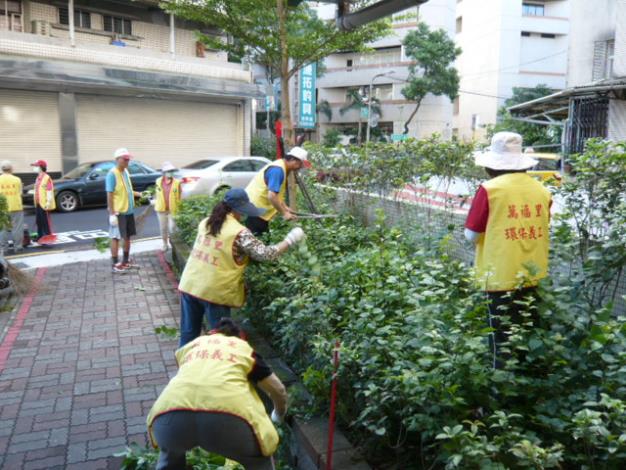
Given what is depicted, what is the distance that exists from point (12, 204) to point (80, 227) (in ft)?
11.1

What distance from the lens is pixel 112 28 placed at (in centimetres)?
2264

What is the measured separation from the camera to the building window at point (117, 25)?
22.5 meters

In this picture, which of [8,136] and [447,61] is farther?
[447,61]

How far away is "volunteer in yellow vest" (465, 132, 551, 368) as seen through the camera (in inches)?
129

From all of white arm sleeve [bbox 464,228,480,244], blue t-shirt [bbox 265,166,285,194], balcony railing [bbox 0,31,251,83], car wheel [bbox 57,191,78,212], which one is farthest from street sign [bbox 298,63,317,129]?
white arm sleeve [bbox 464,228,480,244]

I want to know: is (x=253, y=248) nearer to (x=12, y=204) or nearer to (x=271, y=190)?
(x=271, y=190)

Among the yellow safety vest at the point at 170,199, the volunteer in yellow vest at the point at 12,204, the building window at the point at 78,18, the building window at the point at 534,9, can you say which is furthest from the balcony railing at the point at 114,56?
the building window at the point at 534,9

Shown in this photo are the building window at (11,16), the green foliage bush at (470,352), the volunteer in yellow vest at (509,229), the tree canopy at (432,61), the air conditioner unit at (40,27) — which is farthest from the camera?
the tree canopy at (432,61)

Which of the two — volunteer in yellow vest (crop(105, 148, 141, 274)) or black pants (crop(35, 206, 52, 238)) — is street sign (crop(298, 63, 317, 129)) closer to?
black pants (crop(35, 206, 52, 238))

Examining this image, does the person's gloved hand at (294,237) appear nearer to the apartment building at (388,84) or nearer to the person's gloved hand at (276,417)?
the person's gloved hand at (276,417)

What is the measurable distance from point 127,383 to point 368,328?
2.63 m

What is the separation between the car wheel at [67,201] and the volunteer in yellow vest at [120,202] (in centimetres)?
813

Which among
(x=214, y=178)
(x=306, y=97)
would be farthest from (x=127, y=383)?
(x=306, y=97)

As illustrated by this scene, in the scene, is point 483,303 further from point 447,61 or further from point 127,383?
point 447,61
